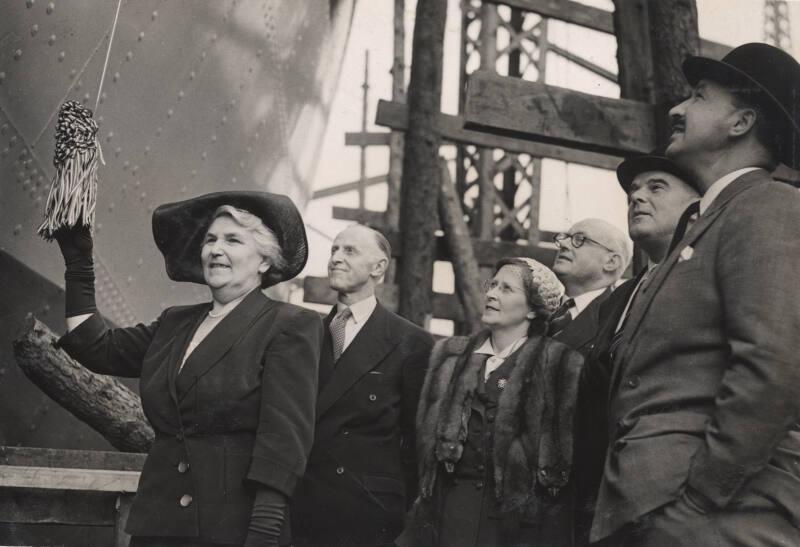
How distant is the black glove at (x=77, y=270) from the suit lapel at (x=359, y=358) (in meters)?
1.03

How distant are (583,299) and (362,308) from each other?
3.02 ft

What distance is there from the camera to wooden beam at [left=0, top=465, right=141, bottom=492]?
366 cm

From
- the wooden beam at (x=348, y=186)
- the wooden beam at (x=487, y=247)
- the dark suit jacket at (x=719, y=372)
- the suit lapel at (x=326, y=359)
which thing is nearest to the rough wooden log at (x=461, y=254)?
the wooden beam at (x=487, y=247)

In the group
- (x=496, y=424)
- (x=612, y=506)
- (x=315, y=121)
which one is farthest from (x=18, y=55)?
(x=315, y=121)

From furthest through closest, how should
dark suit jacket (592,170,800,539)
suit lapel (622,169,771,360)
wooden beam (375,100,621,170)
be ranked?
wooden beam (375,100,621,170) < suit lapel (622,169,771,360) < dark suit jacket (592,170,800,539)

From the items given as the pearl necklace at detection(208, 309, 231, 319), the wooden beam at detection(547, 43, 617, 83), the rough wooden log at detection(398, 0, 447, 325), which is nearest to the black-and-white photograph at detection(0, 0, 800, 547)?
the pearl necklace at detection(208, 309, 231, 319)

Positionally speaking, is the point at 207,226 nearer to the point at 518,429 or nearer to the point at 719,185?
the point at 518,429

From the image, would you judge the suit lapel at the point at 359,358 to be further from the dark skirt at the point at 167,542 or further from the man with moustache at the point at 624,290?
the dark skirt at the point at 167,542

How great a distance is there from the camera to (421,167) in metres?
8.13

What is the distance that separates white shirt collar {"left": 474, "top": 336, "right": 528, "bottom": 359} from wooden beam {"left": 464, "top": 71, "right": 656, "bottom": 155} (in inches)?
38.0

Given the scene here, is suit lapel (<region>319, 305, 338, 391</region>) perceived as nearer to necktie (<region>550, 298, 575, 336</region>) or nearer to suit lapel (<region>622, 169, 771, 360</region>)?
necktie (<region>550, 298, 575, 336</region>)

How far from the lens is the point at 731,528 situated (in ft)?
6.63

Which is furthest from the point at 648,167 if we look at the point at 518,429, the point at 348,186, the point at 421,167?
the point at 348,186

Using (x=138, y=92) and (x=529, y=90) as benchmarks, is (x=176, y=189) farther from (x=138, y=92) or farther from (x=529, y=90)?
(x=529, y=90)
